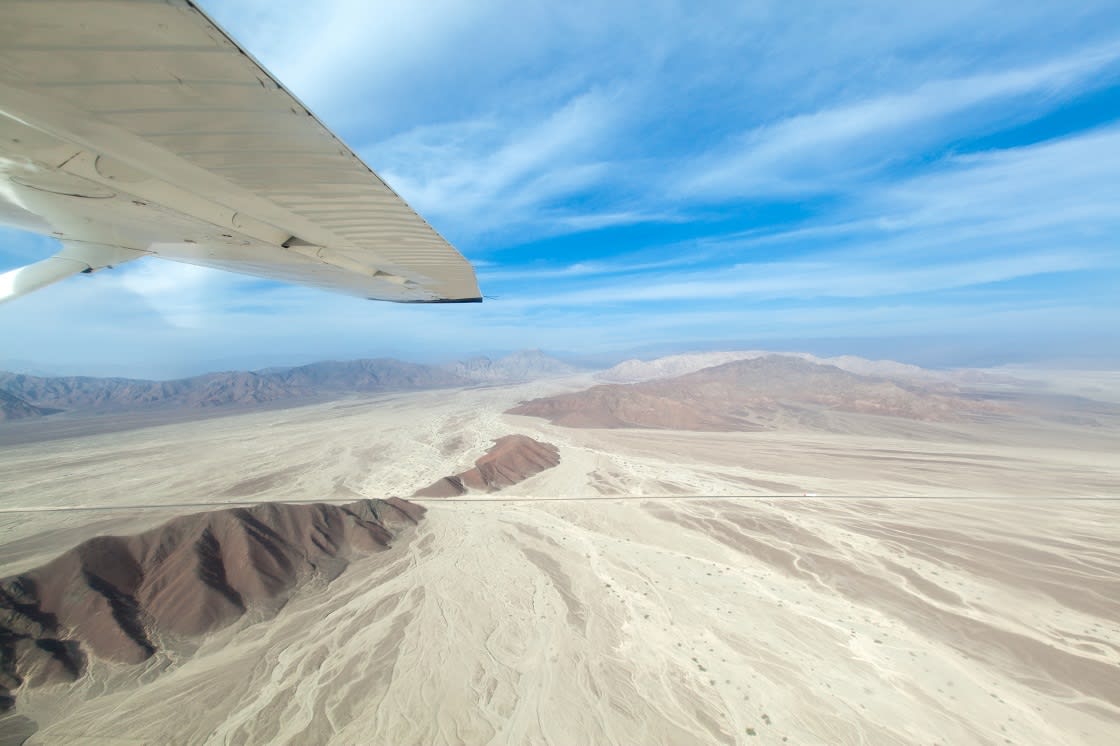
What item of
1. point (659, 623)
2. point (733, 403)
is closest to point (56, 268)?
point (659, 623)

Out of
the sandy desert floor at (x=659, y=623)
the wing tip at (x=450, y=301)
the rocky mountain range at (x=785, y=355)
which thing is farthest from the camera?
the rocky mountain range at (x=785, y=355)

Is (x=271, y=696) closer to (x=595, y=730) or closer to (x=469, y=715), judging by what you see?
(x=469, y=715)

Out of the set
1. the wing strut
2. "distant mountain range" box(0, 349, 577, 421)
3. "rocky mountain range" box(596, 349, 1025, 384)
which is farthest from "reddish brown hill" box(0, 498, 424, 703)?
"rocky mountain range" box(596, 349, 1025, 384)

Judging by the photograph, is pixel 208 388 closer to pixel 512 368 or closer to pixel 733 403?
pixel 512 368

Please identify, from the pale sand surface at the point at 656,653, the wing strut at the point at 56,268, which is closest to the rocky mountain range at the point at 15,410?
the pale sand surface at the point at 656,653

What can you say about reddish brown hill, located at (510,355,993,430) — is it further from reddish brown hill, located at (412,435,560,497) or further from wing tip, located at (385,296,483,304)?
wing tip, located at (385,296,483,304)

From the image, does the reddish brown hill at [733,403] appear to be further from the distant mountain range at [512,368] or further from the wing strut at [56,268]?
the distant mountain range at [512,368]
